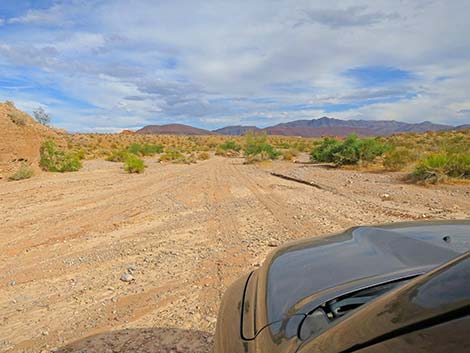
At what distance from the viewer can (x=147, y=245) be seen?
6590 millimetres

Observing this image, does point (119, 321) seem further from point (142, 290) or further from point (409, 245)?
point (409, 245)

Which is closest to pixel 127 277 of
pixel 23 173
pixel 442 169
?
pixel 442 169

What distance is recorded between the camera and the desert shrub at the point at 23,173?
15836mm

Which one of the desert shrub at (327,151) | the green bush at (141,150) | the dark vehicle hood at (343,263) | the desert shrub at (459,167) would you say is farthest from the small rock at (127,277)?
the green bush at (141,150)

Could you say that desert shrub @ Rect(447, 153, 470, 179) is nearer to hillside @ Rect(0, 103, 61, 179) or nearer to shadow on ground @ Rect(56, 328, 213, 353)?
shadow on ground @ Rect(56, 328, 213, 353)

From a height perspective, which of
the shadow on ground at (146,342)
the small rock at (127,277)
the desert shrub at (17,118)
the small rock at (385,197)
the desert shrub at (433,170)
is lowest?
the shadow on ground at (146,342)

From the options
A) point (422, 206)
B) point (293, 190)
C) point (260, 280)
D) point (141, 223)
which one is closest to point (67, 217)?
point (141, 223)

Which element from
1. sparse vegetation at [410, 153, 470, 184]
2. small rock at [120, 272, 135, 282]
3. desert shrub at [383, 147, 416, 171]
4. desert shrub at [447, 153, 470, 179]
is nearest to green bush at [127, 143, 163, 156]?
desert shrub at [383, 147, 416, 171]

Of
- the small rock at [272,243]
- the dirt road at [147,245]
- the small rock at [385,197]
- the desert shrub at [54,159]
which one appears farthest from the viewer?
the desert shrub at [54,159]

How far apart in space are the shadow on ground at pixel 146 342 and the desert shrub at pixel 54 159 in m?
17.4

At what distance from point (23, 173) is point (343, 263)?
17255 mm

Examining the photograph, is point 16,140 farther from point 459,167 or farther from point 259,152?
point 459,167

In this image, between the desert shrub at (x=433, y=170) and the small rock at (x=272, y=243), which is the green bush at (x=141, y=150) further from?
the small rock at (x=272, y=243)

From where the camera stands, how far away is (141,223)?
8.22 m
